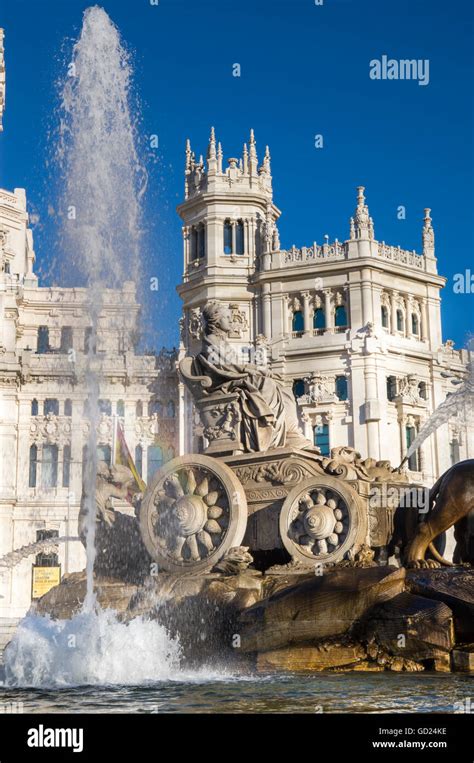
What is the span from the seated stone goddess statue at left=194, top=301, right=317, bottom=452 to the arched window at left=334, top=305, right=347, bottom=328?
46.6 meters

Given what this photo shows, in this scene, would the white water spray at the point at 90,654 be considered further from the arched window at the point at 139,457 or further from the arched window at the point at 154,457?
the arched window at the point at 154,457

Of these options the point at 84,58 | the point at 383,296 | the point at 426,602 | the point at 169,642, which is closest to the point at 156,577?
the point at 169,642

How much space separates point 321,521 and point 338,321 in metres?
48.9

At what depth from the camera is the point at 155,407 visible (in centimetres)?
6419

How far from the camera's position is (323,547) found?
13.3m

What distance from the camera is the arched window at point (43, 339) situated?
68688mm

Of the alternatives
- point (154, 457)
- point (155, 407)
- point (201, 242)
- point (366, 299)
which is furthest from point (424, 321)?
point (154, 457)

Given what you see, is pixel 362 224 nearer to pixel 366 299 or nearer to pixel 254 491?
pixel 366 299

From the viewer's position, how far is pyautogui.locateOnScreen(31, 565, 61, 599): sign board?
57281 mm

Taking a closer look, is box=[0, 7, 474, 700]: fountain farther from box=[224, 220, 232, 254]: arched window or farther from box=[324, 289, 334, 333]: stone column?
box=[224, 220, 232, 254]: arched window

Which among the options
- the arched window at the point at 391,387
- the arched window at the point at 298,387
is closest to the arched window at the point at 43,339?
the arched window at the point at 298,387
